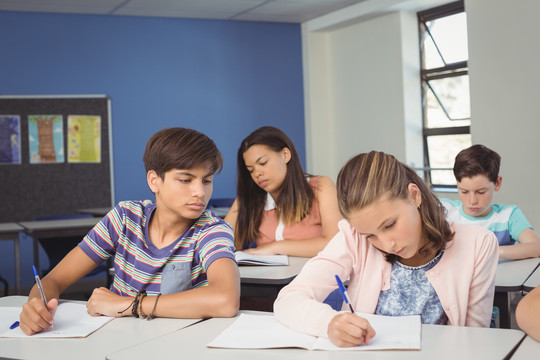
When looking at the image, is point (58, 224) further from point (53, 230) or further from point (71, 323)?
point (71, 323)

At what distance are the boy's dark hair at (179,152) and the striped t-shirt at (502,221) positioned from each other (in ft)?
4.66

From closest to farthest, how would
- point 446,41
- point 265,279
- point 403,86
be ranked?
point 265,279
point 446,41
point 403,86

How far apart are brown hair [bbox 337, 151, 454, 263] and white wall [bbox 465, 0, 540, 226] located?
3297 millimetres

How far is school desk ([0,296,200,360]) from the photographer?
1377mm

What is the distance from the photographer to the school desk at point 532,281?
6.78 feet

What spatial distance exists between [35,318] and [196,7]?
485 cm

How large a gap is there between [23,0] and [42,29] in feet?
1.45

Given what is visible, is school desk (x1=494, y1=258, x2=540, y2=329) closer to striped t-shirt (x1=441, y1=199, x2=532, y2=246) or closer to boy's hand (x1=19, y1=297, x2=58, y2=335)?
striped t-shirt (x1=441, y1=199, x2=532, y2=246)

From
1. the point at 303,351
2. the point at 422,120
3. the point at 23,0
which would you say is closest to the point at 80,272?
the point at 303,351

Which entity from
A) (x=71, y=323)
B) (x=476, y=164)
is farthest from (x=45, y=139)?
(x=71, y=323)

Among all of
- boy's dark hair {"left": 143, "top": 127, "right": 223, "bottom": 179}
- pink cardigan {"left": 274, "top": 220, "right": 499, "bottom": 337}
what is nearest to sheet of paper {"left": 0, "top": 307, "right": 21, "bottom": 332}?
boy's dark hair {"left": 143, "top": 127, "right": 223, "bottom": 179}

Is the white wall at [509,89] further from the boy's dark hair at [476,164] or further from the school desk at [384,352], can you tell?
→ the school desk at [384,352]

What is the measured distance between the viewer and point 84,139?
19.6ft

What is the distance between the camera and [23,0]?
5359 millimetres
